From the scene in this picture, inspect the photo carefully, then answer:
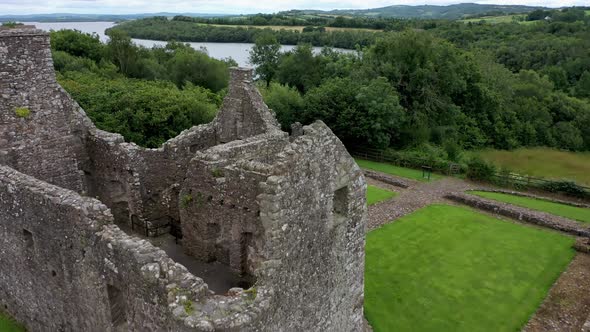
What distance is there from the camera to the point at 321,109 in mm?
40469

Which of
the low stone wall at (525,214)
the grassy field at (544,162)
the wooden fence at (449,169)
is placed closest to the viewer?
the low stone wall at (525,214)

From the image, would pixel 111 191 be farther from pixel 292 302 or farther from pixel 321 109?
pixel 321 109

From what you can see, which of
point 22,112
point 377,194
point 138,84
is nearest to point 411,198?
point 377,194

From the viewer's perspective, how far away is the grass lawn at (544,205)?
25.8 metres

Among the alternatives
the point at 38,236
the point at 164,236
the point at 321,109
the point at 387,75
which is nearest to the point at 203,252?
the point at 164,236

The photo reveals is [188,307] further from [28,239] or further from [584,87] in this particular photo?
[584,87]

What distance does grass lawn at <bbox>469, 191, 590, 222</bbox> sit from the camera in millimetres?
25750

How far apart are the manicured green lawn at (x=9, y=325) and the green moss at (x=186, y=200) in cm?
513

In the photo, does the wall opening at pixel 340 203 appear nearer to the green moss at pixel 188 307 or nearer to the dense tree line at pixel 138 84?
the green moss at pixel 188 307

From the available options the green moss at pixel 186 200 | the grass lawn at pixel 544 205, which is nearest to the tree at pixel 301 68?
the grass lawn at pixel 544 205

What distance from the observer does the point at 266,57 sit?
6438 cm

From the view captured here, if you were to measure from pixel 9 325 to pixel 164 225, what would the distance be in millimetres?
4814

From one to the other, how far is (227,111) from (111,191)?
494 centimetres

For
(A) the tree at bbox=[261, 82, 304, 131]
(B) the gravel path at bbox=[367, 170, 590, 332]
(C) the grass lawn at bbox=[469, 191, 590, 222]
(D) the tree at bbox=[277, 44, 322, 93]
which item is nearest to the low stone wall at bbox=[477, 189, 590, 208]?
(C) the grass lawn at bbox=[469, 191, 590, 222]
